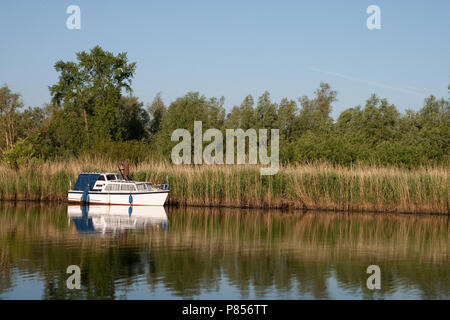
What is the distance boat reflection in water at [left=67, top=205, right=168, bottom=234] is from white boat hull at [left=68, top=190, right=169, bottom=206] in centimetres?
30

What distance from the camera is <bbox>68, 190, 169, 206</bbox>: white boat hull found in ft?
104

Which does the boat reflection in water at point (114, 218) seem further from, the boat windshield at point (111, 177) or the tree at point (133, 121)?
the tree at point (133, 121)

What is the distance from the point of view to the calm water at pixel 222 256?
12320mm

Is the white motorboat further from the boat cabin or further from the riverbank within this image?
the riverbank

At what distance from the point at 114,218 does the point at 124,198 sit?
609cm

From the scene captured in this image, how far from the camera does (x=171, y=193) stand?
108 feet

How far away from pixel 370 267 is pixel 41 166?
84.3ft

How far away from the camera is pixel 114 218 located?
2658 cm

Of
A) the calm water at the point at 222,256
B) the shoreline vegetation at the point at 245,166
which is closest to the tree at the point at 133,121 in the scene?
the shoreline vegetation at the point at 245,166

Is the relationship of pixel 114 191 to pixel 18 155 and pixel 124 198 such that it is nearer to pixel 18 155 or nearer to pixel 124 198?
pixel 124 198

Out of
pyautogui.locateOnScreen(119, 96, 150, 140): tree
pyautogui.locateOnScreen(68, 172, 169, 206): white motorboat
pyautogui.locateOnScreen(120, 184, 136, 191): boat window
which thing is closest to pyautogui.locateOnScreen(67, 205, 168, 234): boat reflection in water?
pyautogui.locateOnScreen(68, 172, 169, 206): white motorboat

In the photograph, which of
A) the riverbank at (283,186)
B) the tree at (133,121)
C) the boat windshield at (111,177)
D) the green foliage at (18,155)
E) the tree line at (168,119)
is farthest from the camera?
the tree at (133,121)

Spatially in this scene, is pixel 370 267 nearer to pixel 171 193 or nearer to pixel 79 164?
pixel 171 193

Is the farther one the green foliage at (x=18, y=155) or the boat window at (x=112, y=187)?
the green foliage at (x=18, y=155)
